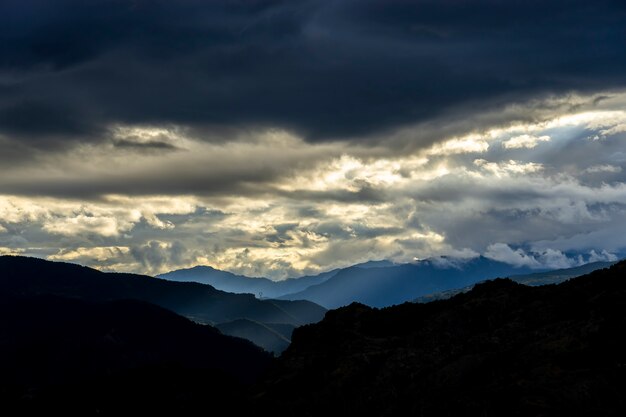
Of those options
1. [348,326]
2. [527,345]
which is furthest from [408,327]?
[527,345]

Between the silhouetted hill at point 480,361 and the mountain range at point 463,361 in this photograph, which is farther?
the mountain range at point 463,361

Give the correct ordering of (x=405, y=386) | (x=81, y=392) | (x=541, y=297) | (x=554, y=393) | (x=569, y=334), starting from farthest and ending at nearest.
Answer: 1. (x=81, y=392)
2. (x=541, y=297)
3. (x=405, y=386)
4. (x=569, y=334)
5. (x=554, y=393)

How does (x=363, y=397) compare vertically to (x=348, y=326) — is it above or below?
below

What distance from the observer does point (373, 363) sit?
3524 inches

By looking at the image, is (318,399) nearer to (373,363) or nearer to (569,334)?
(373,363)

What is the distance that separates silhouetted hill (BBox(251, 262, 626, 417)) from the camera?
53281 millimetres

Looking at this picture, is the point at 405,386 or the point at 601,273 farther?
the point at 601,273

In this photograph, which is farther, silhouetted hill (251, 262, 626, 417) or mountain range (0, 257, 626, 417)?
mountain range (0, 257, 626, 417)

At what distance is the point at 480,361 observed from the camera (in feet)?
234

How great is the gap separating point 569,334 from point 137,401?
369 ft

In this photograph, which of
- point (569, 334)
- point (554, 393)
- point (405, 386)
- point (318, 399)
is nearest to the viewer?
point (554, 393)

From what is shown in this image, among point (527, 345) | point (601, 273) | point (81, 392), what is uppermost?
point (601, 273)

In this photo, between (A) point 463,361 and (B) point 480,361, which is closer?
(B) point 480,361

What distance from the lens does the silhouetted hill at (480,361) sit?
5328 centimetres
